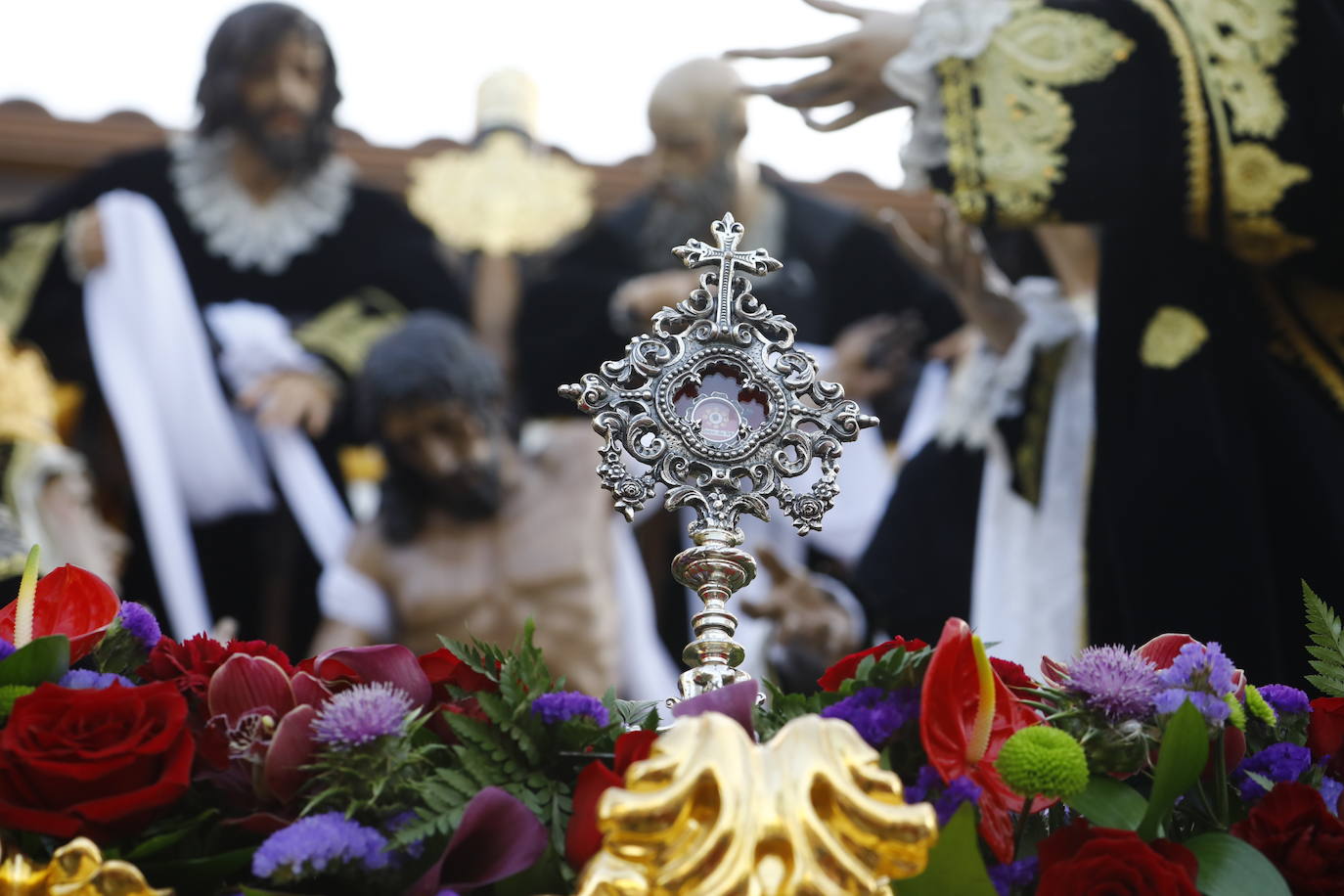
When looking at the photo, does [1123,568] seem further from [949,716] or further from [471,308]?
[471,308]

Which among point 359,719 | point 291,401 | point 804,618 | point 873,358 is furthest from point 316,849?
point 291,401

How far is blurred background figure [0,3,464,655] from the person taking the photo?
19.7ft

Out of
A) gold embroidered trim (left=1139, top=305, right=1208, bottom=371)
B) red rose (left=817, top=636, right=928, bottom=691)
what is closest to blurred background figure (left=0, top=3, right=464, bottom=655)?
gold embroidered trim (left=1139, top=305, right=1208, bottom=371)

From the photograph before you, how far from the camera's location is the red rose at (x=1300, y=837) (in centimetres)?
156

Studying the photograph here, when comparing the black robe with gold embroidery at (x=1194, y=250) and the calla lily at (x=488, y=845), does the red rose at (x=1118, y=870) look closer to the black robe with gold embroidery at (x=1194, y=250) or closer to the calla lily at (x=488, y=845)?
the calla lily at (x=488, y=845)

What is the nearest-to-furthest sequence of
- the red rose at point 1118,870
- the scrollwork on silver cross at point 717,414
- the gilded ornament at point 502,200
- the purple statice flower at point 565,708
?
the red rose at point 1118,870, the purple statice flower at point 565,708, the scrollwork on silver cross at point 717,414, the gilded ornament at point 502,200

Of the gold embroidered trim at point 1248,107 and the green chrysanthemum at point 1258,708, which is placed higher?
the gold embroidered trim at point 1248,107

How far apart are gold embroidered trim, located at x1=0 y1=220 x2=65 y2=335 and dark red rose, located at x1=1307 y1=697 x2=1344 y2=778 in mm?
5163

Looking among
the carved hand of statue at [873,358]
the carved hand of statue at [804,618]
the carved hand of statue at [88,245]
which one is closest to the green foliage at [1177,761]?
the carved hand of statue at [804,618]

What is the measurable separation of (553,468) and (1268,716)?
13.7ft

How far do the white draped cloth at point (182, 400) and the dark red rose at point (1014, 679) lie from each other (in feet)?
14.2

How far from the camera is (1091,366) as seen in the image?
3.66 metres

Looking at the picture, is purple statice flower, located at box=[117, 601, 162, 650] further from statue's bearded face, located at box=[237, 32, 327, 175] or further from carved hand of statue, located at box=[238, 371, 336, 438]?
statue's bearded face, located at box=[237, 32, 327, 175]

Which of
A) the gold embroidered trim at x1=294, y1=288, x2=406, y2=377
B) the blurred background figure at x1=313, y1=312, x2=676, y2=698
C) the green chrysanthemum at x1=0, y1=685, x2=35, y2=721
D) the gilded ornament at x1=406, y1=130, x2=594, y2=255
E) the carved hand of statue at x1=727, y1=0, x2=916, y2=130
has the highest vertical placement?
the carved hand of statue at x1=727, y1=0, x2=916, y2=130
